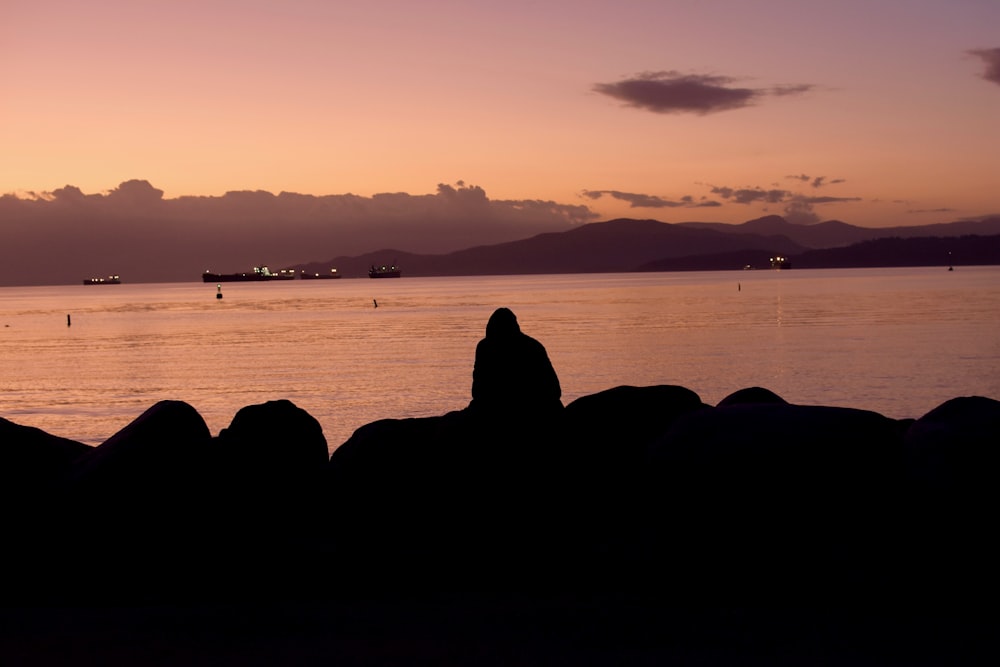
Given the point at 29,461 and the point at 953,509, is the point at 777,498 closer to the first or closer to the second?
the point at 953,509

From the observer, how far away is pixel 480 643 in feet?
16.4

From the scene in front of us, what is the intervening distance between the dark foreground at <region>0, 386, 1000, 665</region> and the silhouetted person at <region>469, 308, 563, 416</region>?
0.66 ft

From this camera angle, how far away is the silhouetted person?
789 cm

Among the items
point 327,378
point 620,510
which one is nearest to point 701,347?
point 327,378

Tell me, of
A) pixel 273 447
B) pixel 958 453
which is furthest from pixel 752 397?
pixel 273 447

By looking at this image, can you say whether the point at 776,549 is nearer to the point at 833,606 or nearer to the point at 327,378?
the point at 833,606

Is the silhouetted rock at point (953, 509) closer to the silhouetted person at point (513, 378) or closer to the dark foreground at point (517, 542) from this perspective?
the dark foreground at point (517, 542)

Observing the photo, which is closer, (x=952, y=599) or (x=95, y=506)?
(x=952, y=599)

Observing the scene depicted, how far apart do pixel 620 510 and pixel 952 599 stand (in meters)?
1.98

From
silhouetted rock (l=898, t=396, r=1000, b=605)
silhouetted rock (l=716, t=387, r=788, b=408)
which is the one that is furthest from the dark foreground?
silhouetted rock (l=716, t=387, r=788, b=408)

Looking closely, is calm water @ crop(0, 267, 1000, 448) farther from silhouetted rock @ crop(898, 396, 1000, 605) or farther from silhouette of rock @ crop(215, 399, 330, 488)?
silhouetted rock @ crop(898, 396, 1000, 605)

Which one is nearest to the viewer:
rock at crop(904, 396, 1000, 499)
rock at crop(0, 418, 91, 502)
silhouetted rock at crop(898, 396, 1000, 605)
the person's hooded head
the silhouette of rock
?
silhouetted rock at crop(898, 396, 1000, 605)

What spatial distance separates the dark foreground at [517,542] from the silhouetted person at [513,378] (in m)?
0.20

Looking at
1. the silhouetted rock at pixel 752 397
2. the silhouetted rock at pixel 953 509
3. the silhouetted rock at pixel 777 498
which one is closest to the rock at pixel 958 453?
the silhouetted rock at pixel 953 509
